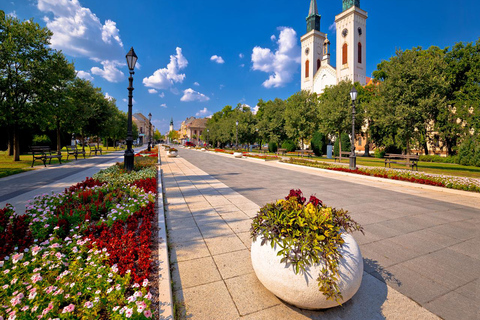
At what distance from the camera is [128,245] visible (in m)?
3.32

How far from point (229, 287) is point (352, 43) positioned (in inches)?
2581

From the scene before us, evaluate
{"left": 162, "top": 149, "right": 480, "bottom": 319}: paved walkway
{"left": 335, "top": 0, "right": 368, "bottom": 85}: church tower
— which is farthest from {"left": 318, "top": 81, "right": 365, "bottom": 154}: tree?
{"left": 335, "top": 0, "right": 368, "bottom": 85}: church tower

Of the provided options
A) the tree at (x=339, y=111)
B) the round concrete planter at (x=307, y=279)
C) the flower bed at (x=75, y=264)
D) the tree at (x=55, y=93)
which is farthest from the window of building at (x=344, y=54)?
the round concrete planter at (x=307, y=279)

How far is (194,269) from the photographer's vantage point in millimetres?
3088

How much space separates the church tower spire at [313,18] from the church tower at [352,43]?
11.1 metres

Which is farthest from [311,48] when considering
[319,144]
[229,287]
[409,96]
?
[229,287]

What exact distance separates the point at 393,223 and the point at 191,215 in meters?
4.79

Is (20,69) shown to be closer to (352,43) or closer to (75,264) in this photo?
(75,264)

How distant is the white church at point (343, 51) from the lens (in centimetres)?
5370

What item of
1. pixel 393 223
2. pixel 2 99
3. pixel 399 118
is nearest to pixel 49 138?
pixel 2 99

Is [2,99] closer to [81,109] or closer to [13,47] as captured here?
[13,47]

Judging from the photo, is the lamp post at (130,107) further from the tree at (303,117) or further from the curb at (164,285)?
the tree at (303,117)

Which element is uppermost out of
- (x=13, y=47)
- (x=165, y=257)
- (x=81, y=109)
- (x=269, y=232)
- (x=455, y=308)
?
(x=13, y=47)

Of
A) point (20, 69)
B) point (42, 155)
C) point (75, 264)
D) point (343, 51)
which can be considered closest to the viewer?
point (75, 264)
